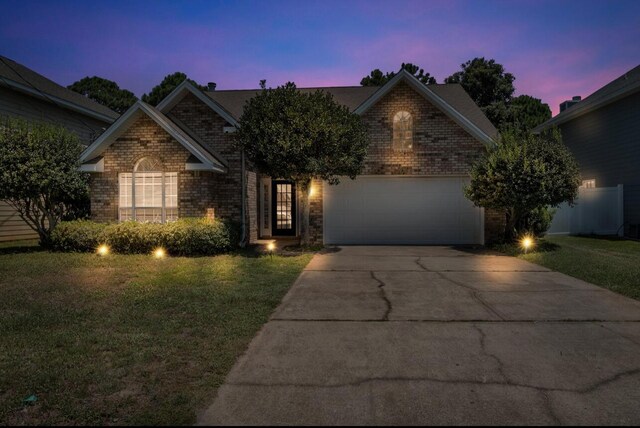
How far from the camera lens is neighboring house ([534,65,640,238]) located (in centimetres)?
1603

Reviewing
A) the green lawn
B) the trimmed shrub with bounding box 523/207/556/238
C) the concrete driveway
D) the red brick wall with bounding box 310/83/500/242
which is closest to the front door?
the red brick wall with bounding box 310/83/500/242

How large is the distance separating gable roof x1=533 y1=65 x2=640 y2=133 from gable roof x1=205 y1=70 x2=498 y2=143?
128 inches

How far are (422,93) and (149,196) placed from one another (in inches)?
373

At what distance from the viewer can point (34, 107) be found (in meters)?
16.6

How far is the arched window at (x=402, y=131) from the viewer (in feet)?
47.8

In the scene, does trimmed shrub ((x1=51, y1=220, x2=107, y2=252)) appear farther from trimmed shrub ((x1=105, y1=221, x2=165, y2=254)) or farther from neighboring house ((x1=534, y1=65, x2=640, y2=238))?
neighboring house ((x1=534, y1=65, x2=640, y2=238))

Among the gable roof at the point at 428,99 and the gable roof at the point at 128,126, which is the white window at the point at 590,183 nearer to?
the gable roof at the point at 428,99

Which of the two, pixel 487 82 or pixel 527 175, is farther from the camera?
pixel 487 82

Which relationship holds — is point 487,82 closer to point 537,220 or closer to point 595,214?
point 595,214

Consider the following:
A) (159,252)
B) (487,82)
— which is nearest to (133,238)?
(159,252)

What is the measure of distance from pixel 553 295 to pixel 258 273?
18.5ft

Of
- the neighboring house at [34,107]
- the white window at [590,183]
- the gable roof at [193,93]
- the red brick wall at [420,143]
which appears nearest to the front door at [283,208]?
the gable roof at [193,93]

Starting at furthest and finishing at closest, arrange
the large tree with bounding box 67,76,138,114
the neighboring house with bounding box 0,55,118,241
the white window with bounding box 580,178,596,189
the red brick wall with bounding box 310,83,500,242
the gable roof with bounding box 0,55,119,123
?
the large tree with bounding box 67,76,138,114 < the white window with bounding box 580,178,596,189 < the gable roof with bounding box 0,55,119,123 < the neighboring house with bounding box 0,55,118,241 < the red brick wall with bounding box 310,83,500,242

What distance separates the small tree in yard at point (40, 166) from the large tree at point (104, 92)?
38306mm
